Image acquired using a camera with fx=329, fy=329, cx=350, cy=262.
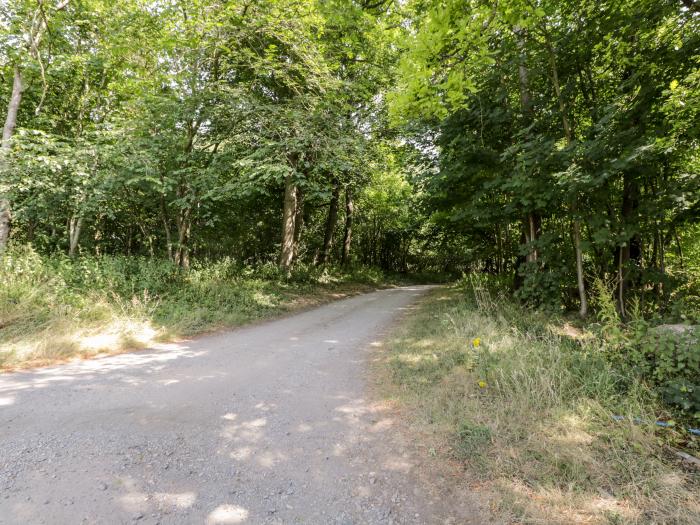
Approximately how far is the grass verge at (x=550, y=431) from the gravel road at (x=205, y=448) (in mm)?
472

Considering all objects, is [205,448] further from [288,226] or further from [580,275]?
[288,226]

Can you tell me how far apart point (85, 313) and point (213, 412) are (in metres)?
5.21

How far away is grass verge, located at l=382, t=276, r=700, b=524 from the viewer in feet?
7.38

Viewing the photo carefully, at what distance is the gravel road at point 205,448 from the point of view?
2.33 meters

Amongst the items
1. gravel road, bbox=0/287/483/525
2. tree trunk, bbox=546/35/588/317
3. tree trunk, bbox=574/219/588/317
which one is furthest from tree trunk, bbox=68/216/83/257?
tree trunk, bbox=574/219/588/317

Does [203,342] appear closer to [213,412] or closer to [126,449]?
[213,412]

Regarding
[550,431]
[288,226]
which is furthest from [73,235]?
[550,431]

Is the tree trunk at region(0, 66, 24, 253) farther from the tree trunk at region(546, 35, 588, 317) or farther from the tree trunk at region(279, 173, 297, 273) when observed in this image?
the tree trunk at region(546, 35, 588, 317)

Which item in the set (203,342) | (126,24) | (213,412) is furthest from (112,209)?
(213,412)

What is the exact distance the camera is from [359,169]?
1293 cm

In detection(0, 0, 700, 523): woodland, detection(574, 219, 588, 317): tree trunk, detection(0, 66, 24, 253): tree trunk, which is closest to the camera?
detection(0, 0, 700, 523): woodland

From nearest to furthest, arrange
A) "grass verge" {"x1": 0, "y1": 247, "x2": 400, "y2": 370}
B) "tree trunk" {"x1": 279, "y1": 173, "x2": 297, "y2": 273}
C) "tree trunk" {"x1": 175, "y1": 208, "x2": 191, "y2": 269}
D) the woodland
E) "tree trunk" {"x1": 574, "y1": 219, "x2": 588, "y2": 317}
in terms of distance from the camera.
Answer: the woodland → "grass verge" {"x1": 0, "y1": 247, "x2": 400, "y2": 370} → "tree trunk" {"x1": 574, "y1": 219, "x2": 588, "y2": 317} → "tree trunk" {"x1": 175, "y1": 208, "x2": 191, "y2": 269} → "tree trunk" {"x1": 279, "y1": 173, "x2": 297, "y2": 273}

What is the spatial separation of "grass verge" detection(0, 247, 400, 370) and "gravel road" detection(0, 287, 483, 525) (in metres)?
0.91

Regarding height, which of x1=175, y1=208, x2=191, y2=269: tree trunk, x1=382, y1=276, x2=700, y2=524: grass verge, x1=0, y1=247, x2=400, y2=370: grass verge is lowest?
x1=382, y1=276, x2=700, y2=524: grass verge
